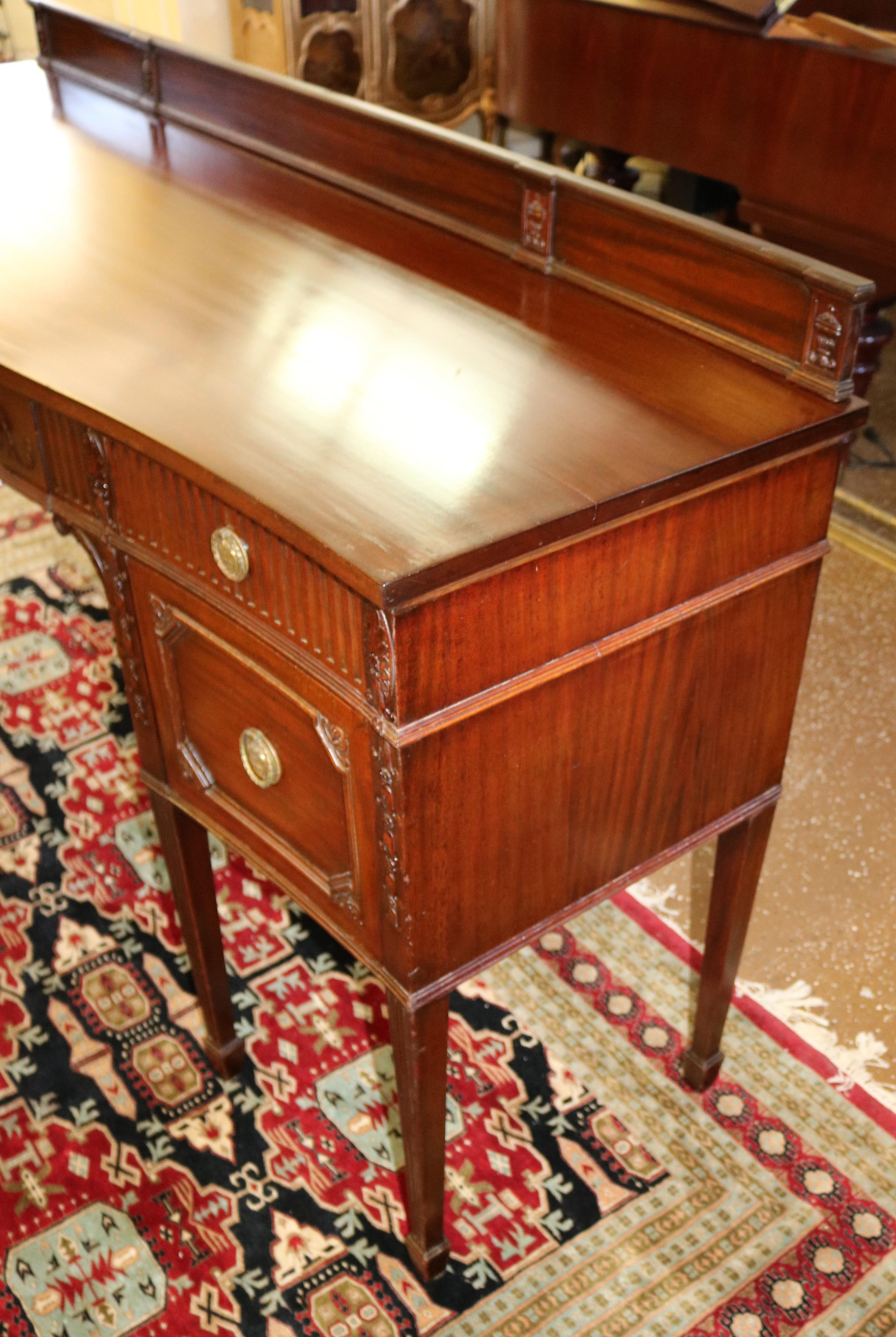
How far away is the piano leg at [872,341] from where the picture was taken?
302 centimetres

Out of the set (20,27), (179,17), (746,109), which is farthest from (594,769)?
(20,27)

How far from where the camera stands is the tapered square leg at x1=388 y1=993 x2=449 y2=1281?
145 cm

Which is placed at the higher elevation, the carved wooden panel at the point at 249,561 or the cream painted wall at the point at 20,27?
the carved wooden panel at the point at 249,561

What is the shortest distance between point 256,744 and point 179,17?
4.02m

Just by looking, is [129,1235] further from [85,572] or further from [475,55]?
[475,55]

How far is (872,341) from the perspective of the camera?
303 cm

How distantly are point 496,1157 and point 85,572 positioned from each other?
189 cm

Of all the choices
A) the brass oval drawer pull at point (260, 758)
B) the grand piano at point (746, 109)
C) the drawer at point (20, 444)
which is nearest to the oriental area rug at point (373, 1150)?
the brass oval drawer pull at point (260, 758)


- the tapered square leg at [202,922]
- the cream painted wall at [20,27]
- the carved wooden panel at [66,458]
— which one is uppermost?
the carved wooden panel at [66,458]

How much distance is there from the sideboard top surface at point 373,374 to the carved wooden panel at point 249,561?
67 mm

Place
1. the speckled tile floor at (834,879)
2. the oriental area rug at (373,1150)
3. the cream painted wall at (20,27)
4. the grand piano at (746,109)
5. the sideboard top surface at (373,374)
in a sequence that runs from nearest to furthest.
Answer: the sideboard top surface at (373,374)
the oriental area rug at (373,1150)
the speckled tile floor at (834,879)
the grand piano at (746,109)
the cream painted wall at (20,27)

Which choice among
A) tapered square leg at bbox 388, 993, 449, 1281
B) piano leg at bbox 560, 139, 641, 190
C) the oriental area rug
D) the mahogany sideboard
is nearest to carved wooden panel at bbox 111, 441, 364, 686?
the mahogany sideboard

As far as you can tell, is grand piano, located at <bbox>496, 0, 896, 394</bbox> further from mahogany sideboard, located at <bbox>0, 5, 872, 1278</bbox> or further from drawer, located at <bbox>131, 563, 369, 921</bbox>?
drawer, located at <bbox>131, 563, 369, 921</bbox>

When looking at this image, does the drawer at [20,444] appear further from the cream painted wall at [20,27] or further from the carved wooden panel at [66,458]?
the cream painted wall at [20,27]
